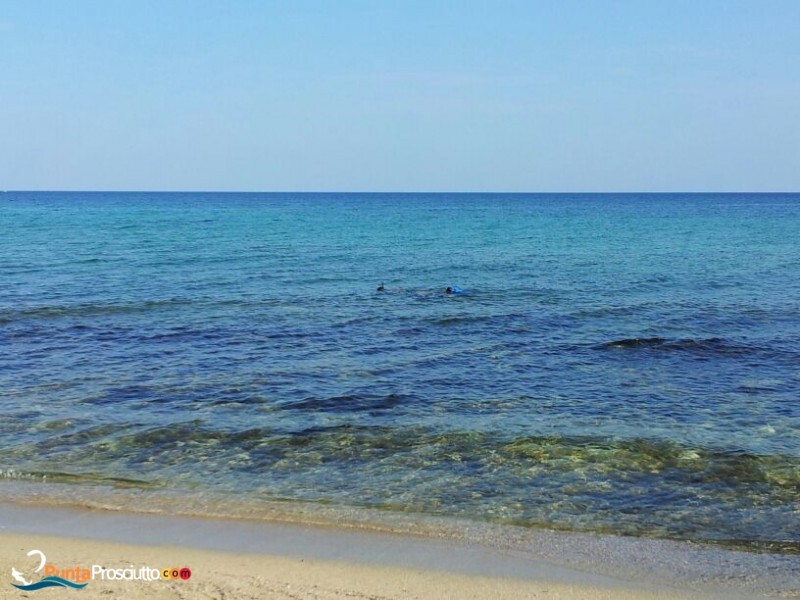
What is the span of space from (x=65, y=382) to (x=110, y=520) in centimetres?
794

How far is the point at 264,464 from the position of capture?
40.4ft

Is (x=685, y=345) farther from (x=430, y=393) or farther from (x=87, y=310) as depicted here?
(x=87, y=310)

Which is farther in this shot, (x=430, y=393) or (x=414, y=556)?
(x=430, y=393)

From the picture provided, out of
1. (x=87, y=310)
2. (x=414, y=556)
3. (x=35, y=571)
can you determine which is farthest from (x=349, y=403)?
(x=87, y=310)

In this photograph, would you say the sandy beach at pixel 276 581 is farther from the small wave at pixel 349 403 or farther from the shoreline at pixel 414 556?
the small wave at pixel 349 403

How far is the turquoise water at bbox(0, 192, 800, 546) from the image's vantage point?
37.2ft

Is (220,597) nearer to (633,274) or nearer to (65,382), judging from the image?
(65,382)

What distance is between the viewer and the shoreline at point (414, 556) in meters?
8.33

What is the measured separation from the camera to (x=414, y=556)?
357 inches

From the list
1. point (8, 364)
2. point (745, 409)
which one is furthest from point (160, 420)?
point (745, 409)

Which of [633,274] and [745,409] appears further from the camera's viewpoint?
[633,274]

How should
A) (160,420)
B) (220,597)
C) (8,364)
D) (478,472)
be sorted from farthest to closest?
(8,364)
(160,420)
(478,472)
(220,597)

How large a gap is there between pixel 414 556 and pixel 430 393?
734cm

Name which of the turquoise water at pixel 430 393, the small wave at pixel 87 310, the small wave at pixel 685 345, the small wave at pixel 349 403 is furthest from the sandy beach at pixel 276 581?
the small wave at pixel 87 310
